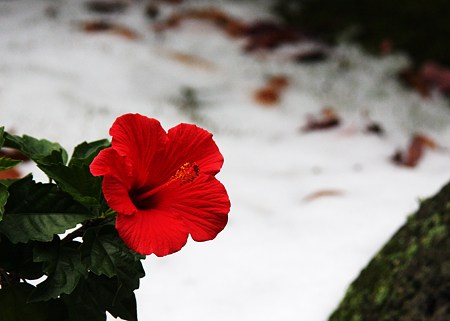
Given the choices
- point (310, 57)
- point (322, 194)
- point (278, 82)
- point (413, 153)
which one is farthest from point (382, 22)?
point (322, 194)

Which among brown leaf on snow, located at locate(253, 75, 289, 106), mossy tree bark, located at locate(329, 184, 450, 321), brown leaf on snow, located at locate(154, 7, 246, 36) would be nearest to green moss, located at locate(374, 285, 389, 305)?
mossy tree bark, located at locate(329, 184, 450, 321)

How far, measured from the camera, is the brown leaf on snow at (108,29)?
11.8 ft

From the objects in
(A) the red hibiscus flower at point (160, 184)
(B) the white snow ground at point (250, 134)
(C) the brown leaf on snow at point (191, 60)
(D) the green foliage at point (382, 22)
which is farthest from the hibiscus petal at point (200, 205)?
(D) the green foliage at point (382, 22)

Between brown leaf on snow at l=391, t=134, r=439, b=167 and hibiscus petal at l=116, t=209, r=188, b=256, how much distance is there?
200cm

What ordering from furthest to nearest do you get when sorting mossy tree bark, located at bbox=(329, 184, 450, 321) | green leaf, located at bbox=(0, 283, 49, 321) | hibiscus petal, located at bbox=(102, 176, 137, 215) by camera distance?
mossy tree bark, located at bbox=(329, 184, 450, 321) < green leaf, located at bbox=(0, 283, 49, 321) < hibiscus petal, located at bbox=(102, 176, 137, 215)

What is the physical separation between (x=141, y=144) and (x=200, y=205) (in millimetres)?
133

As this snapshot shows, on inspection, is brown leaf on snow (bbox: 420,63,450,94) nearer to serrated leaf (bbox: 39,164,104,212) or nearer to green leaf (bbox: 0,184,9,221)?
serrated leaf (bbox: 39,164,104,212)

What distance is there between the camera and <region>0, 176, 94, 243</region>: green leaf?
992 mm

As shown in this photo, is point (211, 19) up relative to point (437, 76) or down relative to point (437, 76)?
up

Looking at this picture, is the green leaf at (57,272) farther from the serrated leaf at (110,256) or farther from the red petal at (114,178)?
the red petal at (114,178)

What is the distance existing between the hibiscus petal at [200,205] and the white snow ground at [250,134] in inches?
30.6

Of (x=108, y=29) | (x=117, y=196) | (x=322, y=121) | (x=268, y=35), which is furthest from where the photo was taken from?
(x=268, y=35)

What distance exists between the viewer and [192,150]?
1.08 m

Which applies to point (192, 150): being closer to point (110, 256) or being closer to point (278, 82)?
point (110, 256)
